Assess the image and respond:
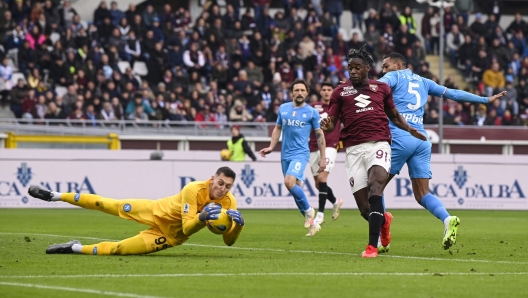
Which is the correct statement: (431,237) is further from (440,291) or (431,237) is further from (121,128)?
(121,128)

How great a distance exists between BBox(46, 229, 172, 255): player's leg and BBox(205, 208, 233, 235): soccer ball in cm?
78

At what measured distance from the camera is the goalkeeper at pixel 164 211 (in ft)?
35.2

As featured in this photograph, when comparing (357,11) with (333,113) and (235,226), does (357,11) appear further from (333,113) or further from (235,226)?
(235,226)

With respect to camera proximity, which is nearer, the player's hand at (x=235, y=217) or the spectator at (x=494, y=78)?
the player's hand at (x=235, y=217)

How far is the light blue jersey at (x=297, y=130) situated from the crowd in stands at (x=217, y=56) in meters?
12.7

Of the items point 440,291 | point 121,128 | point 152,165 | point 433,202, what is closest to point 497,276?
point 440,291

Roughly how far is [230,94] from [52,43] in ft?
18.1

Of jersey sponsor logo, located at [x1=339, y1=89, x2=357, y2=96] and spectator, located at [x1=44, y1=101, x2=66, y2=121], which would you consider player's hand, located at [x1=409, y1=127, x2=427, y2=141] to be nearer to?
jersey sponsor logo, located at [x1=339, y1=89, x2=357, y2=96]

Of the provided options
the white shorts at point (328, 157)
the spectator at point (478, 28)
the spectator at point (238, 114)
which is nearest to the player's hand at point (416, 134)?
the white shorts at point (328, 157)

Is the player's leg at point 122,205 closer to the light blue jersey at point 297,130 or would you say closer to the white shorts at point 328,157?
the light blue jersey at point 297,130

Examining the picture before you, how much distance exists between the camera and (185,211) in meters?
10.7

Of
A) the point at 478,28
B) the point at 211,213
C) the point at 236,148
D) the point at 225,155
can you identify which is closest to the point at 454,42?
the point at 478,28

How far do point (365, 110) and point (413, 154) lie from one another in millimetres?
1293

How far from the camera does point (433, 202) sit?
40.4 ft
